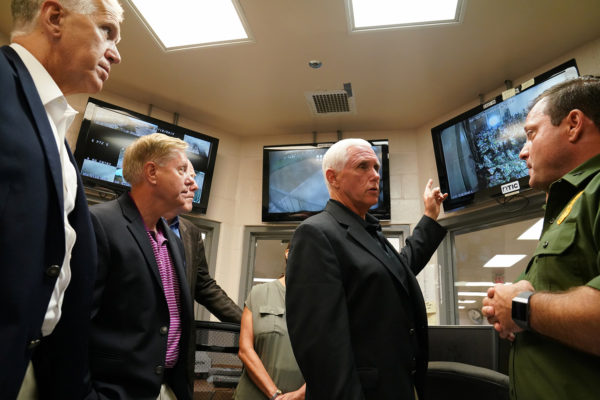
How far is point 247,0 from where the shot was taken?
283 centimetres

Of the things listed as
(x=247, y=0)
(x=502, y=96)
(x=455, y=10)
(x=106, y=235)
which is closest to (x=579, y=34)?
(x=502, y=96)

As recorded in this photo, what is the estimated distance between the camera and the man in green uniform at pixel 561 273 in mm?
880

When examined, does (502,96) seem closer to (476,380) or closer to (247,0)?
(247,0)

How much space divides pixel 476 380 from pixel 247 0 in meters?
2.61

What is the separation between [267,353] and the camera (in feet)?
6.44

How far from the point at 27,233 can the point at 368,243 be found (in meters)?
0.98

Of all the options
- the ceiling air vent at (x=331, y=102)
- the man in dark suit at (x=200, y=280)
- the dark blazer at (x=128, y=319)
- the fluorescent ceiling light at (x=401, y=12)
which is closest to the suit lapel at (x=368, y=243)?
the dark blazer at (x=128, y=319)

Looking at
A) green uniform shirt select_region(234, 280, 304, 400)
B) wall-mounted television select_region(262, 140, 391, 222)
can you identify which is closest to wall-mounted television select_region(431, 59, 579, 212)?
wall-mounted television select_region(262, 140, 391, 222)

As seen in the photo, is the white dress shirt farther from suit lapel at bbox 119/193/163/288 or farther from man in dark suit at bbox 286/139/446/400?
man in dark suit at bbox 286/139/446/400

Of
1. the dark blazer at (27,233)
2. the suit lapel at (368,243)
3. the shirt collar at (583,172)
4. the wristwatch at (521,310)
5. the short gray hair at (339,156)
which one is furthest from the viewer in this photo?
the short gray hair at (339,156)

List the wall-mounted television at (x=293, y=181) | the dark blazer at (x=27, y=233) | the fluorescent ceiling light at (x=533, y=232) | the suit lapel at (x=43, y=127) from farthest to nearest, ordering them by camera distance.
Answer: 1. the wall-mounted television at (x=293, y=181)
2. the fluorescent ceiling light at (x=533, y=232)
3. the suit lapel at (x=43, y=127)
4. the dark blazer at (x=27, y=233)

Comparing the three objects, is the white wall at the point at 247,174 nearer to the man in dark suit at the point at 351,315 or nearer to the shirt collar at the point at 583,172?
the man in dark suit at the point at 351,315

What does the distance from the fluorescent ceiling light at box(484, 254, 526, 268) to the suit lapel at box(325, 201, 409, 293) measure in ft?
7.91

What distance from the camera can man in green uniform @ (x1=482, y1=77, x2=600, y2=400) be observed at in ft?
2.89
